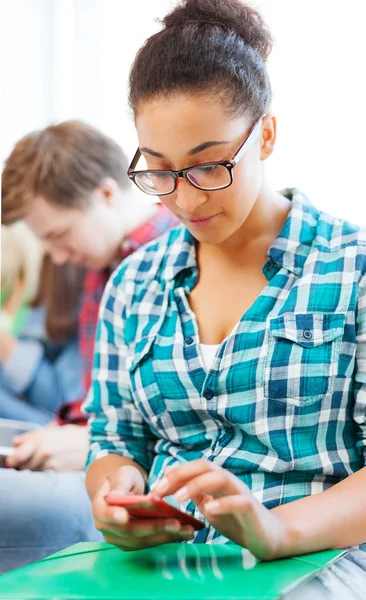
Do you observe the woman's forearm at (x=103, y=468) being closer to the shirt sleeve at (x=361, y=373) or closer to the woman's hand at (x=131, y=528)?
the woman's hand at (x=131, y=528)

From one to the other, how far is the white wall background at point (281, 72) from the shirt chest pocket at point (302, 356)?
871mm

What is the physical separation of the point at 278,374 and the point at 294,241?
214 millimetres

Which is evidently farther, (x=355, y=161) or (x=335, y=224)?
(x=355, y=161)

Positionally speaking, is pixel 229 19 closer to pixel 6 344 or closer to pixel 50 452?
pixel 50 452

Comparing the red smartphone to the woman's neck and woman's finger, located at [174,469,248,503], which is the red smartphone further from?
the woman's neck

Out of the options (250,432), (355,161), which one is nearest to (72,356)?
(355,161)

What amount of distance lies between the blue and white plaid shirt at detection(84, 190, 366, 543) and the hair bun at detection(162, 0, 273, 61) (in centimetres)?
25

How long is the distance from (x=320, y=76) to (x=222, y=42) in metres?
0.87

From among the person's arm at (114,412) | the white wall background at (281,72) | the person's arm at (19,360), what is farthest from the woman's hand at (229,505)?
the person's arm at (19,360)

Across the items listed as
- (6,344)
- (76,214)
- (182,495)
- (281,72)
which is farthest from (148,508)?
(6,344)

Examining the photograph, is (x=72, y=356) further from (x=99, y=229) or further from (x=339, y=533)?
(x=339, y=533)

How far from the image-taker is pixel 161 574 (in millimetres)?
873

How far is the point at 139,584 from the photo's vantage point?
836 mm

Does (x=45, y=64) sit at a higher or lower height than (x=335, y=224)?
higher
